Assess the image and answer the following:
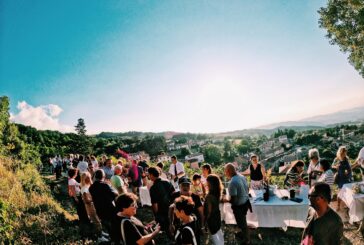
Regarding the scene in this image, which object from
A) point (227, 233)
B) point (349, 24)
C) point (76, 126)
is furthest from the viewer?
point (76, 126)

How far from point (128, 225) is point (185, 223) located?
636mm

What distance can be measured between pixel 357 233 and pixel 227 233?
263cm

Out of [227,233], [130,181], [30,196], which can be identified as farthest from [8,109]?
[227,233]

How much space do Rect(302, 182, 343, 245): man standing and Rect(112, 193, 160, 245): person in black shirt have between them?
1.74 meters

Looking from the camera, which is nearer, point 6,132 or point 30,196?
point 30,196

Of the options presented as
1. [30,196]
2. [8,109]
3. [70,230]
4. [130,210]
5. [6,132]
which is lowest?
[70,230]

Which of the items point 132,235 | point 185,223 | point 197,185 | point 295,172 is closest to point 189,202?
point 185,223

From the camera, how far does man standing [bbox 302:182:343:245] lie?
229 cm

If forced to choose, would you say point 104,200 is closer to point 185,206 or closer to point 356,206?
point 185,206

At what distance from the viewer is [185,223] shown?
284cm

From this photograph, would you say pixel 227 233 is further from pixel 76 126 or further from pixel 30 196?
pixel 76 126

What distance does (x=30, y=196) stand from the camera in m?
7.84

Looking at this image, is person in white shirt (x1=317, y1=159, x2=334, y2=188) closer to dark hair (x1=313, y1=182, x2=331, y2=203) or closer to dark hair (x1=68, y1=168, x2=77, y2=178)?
dark hair (x1=313, y1=182, x2=331, y2=203)

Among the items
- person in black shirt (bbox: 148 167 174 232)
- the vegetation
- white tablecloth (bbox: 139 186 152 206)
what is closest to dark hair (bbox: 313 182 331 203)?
person in black shirt (bbox: 148 167 174 232)
